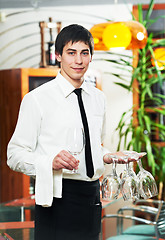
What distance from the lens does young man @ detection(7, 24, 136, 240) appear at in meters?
1.74

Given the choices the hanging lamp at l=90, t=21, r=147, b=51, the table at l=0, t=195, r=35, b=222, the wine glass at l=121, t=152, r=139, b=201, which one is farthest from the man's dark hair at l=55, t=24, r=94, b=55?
the hanging lamp at l=90, t=21, r=147, b=51

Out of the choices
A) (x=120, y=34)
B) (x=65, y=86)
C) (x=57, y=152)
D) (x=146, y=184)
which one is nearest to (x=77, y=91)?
(x=65, y=86)

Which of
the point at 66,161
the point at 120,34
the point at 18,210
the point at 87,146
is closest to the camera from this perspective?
the point at 66,161

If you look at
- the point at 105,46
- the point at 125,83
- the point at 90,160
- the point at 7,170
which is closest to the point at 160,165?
the point at 125,83

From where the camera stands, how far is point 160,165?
4.64 meters

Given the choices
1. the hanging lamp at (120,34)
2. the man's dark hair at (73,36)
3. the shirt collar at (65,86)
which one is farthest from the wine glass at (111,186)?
the hanging lamp at (120,34)

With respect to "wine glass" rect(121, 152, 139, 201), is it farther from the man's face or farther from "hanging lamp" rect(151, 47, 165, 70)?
"hanging lamp" rect(151, 47, 165, 70)

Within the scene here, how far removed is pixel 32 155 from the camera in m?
1.75

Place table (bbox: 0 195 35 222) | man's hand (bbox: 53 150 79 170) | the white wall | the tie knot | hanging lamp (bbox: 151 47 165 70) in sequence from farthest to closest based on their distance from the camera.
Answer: the white wall < hanging lamp (bbox: 151 47 165 70) < table (bbox: 0 195 35 222) < the tie knot < man's hand (bbox: 53 150 79 170)

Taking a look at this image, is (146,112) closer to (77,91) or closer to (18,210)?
(18,210)

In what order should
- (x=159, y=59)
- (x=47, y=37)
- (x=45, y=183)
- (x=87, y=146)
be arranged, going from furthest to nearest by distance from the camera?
(x=47, y=37) → (x=159, y=59) → (x=87, y=146) → (x=45, y=183)

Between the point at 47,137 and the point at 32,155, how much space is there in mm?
102

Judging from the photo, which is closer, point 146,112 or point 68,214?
point 68,214

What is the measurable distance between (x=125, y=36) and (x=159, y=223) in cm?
132
